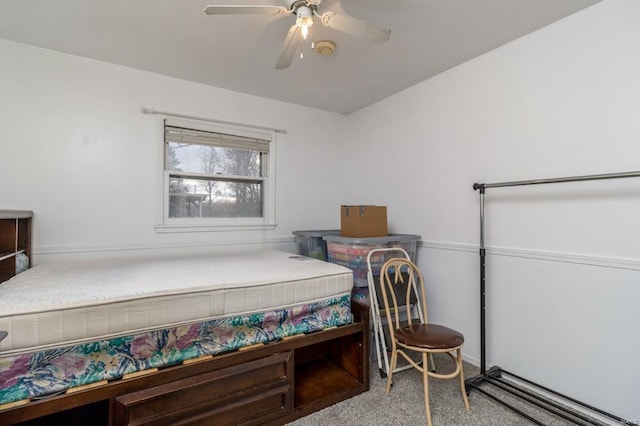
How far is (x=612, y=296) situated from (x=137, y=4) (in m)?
3.17

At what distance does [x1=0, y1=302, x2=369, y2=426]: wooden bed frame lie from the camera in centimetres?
133

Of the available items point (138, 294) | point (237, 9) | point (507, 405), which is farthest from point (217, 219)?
point (507, 405)

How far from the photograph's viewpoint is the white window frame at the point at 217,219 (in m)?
2.76

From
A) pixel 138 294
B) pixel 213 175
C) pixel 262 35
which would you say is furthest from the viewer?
pixel 213 175

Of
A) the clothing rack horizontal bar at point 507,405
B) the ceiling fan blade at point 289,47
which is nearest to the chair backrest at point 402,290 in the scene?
the clothing rack horizontal bar at point 507,405

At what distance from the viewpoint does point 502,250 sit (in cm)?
222

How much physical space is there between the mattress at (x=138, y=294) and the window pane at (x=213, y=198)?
0.77 meters

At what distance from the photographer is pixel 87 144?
8.13 feet

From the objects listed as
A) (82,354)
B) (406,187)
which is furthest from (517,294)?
(82,354)

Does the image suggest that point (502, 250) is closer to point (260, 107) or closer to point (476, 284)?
point (476, 284)

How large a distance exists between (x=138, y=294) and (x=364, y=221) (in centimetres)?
167

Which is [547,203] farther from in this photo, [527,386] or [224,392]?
[224,392]

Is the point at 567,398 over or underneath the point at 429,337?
underneath

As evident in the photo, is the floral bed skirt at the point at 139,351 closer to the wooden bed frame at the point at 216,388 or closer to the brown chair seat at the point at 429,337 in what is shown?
the wooden bed frame at the point at 216,388
